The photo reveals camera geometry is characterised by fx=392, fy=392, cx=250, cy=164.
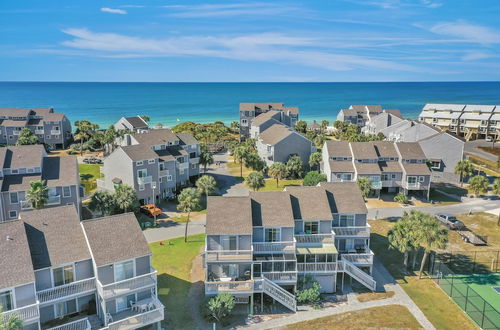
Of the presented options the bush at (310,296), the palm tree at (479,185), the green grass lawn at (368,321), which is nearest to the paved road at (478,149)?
the palm tree at (479,185)

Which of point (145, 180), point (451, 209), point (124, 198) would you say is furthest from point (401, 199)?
point (124, 198)

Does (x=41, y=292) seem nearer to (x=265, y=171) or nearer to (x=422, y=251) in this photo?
(x=422, y=251)

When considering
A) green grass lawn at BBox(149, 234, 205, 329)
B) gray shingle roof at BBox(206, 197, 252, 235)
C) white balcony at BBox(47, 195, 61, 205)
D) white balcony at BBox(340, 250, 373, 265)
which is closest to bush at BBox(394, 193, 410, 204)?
white balcony at BBox(340, 250, 373, 265)

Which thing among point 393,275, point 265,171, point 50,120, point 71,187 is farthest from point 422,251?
point 50,120

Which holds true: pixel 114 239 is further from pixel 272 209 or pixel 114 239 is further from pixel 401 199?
pixel 401 199

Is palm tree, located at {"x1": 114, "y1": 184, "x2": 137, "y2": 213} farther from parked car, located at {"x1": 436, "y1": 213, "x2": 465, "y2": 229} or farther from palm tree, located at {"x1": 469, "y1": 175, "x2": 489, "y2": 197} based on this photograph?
palm tree, located at {"x1": 469, "y1": 175, "x2": 489, "y2": 197}

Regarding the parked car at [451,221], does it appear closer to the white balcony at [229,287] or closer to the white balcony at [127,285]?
the white balcony at [229,287]
